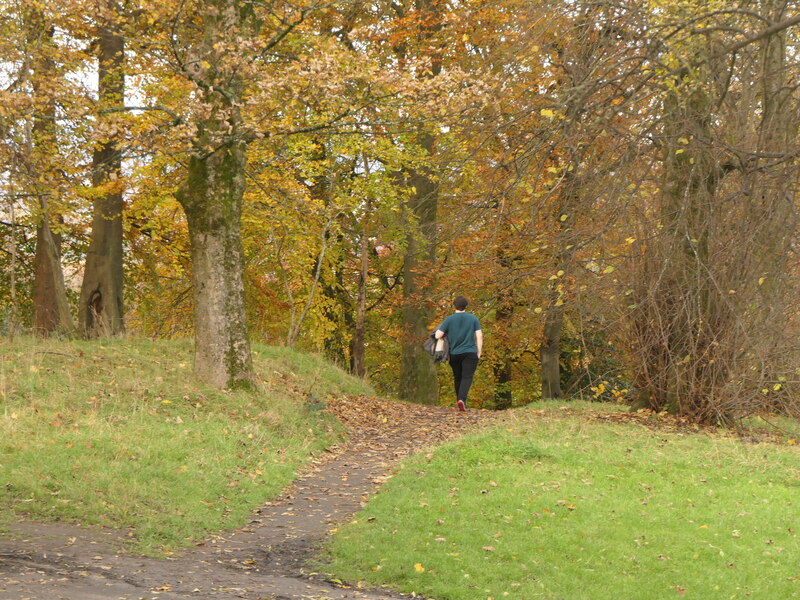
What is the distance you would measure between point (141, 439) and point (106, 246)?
8.94 meters

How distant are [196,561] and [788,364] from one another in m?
9.29

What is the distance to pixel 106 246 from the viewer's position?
17.4 m

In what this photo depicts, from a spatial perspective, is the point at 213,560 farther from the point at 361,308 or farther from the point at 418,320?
the point at 361,308

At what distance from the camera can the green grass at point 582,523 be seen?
650cm

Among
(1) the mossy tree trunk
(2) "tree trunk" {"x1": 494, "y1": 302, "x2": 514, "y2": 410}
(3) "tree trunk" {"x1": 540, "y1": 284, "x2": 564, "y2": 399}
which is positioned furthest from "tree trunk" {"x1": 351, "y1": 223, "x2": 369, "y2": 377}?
(1) the mossy tree trunk

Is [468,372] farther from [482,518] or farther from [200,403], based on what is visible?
[482,518]

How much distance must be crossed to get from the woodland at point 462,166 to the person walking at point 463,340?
1085 mm

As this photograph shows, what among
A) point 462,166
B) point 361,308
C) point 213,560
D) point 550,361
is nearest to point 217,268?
point 462,166

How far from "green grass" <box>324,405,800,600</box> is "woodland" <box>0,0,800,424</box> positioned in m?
2.32

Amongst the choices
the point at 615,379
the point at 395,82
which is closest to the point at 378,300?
the point at 615,379

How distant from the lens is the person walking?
1477 centimetres

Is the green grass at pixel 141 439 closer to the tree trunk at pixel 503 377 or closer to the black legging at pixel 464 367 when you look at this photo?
the black legging at pixel 464 367

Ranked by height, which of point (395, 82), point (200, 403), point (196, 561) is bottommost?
point (196, 561)

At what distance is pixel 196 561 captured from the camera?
22.3ft
